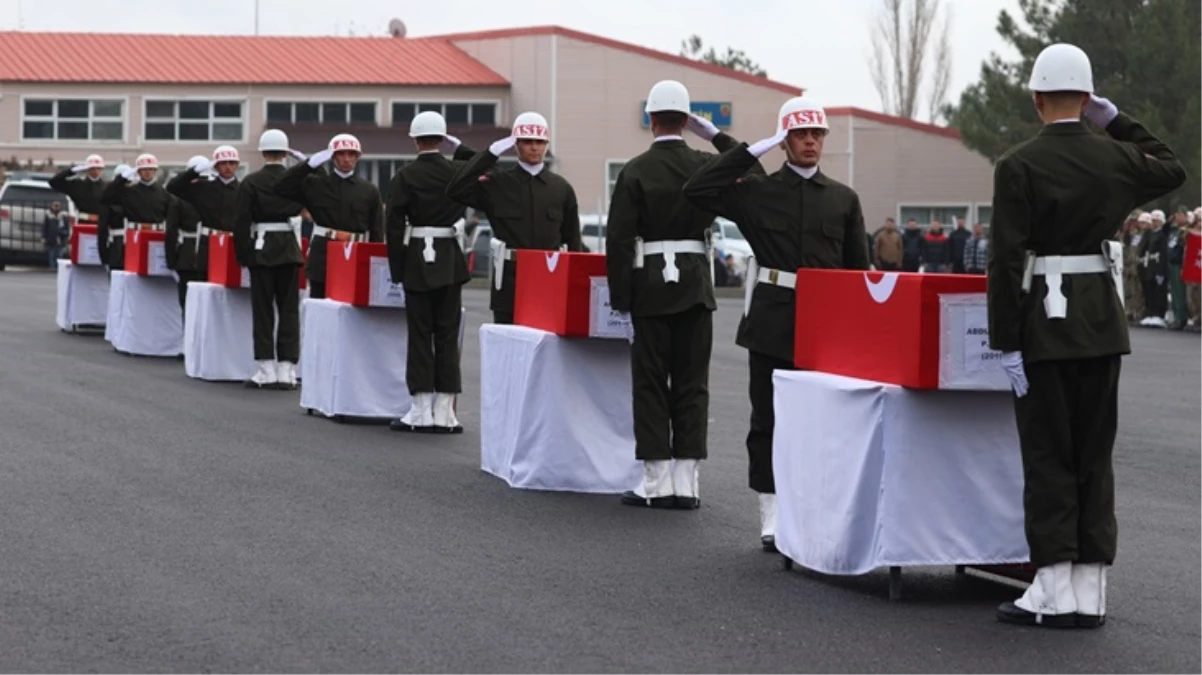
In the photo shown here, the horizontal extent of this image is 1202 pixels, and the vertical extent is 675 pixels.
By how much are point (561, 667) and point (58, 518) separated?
430 centimetres

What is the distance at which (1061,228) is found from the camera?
28.0 feet

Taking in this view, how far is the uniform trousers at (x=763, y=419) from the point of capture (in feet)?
34.6

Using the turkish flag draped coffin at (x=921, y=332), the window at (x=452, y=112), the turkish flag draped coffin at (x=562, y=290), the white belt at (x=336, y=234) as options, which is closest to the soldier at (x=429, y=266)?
the white belt at (x=336, y=234)

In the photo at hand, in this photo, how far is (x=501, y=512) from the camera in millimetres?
11664

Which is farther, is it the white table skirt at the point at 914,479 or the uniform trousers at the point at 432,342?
the uniform trousers at the point at 432,342

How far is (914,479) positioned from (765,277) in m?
1.80

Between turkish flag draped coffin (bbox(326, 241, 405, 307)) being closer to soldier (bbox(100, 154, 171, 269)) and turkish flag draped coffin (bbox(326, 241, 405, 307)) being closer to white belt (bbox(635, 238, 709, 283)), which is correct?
white belt (bbox(635, 238, 709, 283))

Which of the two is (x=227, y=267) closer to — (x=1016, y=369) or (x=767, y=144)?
(x=767, y=144)

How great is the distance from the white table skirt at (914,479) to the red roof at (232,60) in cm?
6507

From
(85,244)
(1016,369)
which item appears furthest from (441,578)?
(85,244)

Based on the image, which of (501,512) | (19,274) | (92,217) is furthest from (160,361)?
(19,274)

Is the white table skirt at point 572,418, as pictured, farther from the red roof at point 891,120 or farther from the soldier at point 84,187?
the red roof at point 891,120

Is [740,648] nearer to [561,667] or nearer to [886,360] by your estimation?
[561,667]

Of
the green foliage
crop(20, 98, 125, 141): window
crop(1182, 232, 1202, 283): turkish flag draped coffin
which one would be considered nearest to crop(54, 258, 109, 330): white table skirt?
crop(1182, 232, 1202, 283): turkish flag draped coffin
